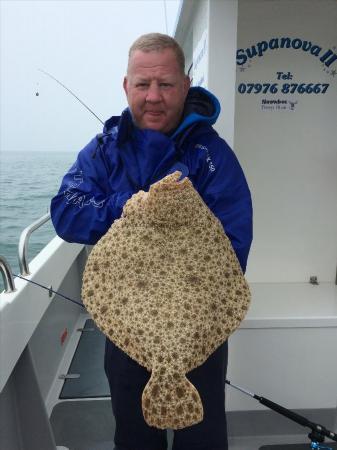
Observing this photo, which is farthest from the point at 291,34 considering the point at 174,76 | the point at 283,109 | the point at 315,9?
the point at 174,76

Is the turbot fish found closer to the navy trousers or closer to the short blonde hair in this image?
the navy trousers

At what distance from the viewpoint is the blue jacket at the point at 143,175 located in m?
1.79

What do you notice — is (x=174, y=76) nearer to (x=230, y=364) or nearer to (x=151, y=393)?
(x=151, y=393)

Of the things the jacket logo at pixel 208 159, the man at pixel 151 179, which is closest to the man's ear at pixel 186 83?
the man at pixel 151 179

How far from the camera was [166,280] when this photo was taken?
1589 mm

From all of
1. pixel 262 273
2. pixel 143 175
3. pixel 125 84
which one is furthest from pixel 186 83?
pixel 262 273

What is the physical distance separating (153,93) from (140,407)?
4.82ft

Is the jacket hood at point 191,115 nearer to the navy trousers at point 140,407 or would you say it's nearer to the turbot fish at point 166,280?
the turbot fish at point 166,280

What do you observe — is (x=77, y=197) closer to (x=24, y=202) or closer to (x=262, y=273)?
(x=262, y=273)

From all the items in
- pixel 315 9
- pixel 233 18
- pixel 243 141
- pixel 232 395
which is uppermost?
pixel 315 9

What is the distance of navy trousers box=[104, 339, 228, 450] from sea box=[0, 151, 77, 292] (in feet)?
20.4

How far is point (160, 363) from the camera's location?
1.36 m

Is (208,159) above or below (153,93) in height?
below

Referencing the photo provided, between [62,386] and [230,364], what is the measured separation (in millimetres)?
1484
